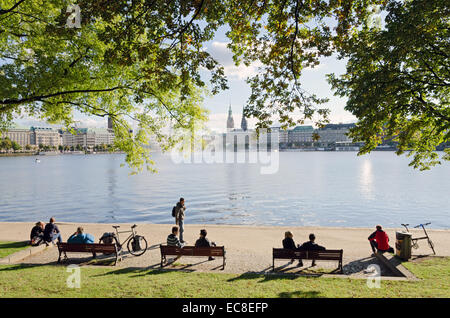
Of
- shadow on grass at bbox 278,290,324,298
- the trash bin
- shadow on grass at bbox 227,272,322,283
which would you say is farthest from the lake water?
shadow on grass at bbox 278,290,324,298

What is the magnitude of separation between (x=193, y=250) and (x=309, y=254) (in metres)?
3.99

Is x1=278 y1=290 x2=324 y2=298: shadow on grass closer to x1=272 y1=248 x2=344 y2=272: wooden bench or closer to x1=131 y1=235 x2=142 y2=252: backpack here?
x1=272 y1=248 x2=344 y2=272: wooden bench

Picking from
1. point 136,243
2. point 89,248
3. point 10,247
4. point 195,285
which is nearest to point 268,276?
point 195,285

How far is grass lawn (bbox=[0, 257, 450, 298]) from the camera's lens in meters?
7.68

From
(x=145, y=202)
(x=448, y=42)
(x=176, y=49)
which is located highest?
(x=448, y=42)

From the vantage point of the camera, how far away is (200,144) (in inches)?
645

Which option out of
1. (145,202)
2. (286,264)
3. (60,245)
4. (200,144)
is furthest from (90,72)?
(145,202)

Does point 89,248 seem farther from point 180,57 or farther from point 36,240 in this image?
point 180,57

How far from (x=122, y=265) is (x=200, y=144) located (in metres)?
7.67

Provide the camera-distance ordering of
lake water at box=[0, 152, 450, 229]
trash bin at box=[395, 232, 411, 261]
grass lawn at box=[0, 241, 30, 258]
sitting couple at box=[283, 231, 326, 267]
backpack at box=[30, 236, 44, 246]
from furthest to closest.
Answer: lake water at box=[0, 152, 450, 229]
backpack at box=[30, 236, 44, 246]
grass lawn at box=[0, 241, 30, 258]
trash bin at box=[395, 232, 411, 261]
sitting couple at box=[283, 231, 326, 267]

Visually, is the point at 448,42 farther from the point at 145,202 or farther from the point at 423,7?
the point at 145,202

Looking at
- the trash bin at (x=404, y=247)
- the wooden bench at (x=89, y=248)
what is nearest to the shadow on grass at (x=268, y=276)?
the trash bin at (x=404, y=247)

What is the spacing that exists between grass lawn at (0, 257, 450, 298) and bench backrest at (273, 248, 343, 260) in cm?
99
